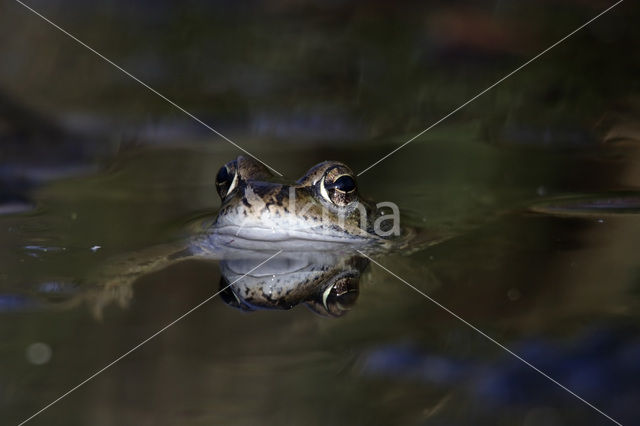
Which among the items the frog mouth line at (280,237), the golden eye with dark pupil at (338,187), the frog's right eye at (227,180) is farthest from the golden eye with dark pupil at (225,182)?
the golden eye with dark pupil at (338,187)

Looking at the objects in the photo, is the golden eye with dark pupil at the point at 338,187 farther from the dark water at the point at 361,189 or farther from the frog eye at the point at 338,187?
the dark water at the point at 361,189

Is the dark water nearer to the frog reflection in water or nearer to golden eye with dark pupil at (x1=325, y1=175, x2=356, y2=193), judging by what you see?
the frog reflection in water

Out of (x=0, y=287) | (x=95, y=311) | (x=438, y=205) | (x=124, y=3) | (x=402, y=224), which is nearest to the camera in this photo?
(x=95, y=311)

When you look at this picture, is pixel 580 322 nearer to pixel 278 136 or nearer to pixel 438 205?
pixel 438 205

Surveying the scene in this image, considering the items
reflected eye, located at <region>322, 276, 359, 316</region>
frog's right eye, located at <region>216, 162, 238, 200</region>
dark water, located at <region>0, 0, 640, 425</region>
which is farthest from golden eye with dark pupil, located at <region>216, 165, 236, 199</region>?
reflected eye, located at <region>322, 276, 359, 316</region>

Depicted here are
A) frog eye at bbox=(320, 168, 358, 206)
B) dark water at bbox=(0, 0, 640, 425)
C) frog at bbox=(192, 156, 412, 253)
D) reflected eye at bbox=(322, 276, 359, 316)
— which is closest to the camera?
dark water at bbox=(0, 0, 640, 425)

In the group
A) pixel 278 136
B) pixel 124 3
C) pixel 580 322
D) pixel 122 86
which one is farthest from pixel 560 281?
pixel 124 3
